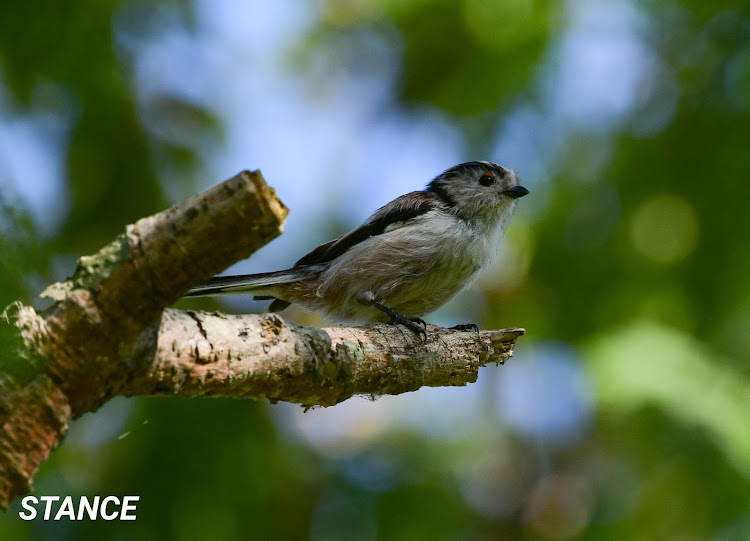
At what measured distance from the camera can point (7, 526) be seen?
4168 mm

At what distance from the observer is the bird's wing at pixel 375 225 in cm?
535

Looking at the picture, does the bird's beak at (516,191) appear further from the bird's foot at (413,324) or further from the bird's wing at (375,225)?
the bird's foot at (413,324)

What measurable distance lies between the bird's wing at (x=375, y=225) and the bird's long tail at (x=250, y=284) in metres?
0.29

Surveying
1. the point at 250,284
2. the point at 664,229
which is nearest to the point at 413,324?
the point at 250,284

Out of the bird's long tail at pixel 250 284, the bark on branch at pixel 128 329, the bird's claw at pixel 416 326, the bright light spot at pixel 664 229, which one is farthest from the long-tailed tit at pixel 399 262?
the bark on branch at pixel 128 329

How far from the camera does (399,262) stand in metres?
4.93

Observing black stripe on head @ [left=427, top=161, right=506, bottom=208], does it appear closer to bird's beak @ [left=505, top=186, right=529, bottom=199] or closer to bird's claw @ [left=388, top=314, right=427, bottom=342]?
bird's beak @ [left=505, top=186, right=529, bottom=199]

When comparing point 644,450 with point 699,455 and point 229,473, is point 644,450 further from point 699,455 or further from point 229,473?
point 229,473

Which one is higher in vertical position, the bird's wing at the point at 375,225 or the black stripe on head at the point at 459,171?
the black stripe on head at the point at 459,171

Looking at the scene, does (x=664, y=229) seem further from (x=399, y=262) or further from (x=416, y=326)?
(x=416, y=326)

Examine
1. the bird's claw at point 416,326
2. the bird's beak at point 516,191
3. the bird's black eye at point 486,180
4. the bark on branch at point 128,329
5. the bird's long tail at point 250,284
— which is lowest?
the bark on branch at point 128,329

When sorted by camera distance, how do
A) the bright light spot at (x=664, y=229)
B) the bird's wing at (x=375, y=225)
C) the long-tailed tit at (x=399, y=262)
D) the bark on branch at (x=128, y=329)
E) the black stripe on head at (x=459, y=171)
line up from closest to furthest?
the bark on branch at (x=128, y=329) < the long-tailed tit at (x=399, y=262) < the bird's wing at (x=375, y=225) < the black stripe on head at (x=459, y=171) < the bright light spot at (x=664, y=229)

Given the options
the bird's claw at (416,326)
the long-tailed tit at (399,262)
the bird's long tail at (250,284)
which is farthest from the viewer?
the long-tailed tit at (399,262)

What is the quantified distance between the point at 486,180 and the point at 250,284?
82.6 inches
